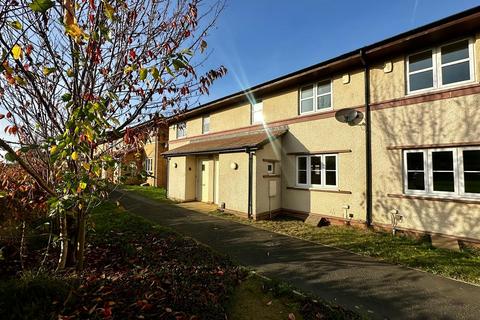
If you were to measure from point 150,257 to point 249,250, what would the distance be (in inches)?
101

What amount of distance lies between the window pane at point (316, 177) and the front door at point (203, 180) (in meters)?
6.22

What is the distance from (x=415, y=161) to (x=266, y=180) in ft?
17.5

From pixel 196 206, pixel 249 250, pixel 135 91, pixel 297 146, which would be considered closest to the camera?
pixel 135 91

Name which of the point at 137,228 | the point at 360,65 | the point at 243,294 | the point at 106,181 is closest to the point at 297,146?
the point at 360,65

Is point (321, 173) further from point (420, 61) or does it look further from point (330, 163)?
point (420, 61)

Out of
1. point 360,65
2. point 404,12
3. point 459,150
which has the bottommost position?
point 459,150

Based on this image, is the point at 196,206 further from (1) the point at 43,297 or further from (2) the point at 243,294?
(1) the point at 43,297

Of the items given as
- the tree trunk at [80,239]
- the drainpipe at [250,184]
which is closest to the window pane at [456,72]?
the drainpipe at [250,184]

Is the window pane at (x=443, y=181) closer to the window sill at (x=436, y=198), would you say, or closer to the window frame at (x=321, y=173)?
the window sill at (x=436, y=198)

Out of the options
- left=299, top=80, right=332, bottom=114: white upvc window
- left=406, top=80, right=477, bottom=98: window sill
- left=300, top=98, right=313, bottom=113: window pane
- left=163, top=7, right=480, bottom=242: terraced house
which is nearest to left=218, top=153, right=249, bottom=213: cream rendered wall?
left=163, top=7, right=480, bottom=242: terraced house

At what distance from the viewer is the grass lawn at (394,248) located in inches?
223

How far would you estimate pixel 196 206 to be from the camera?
13.5 metres

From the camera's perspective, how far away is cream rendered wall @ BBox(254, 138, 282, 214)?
34.6 feet

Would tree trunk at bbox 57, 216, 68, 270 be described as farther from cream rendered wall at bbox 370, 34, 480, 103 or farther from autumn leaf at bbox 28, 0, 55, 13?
cream rendered wall at bbox 370, 34, 480, 103
